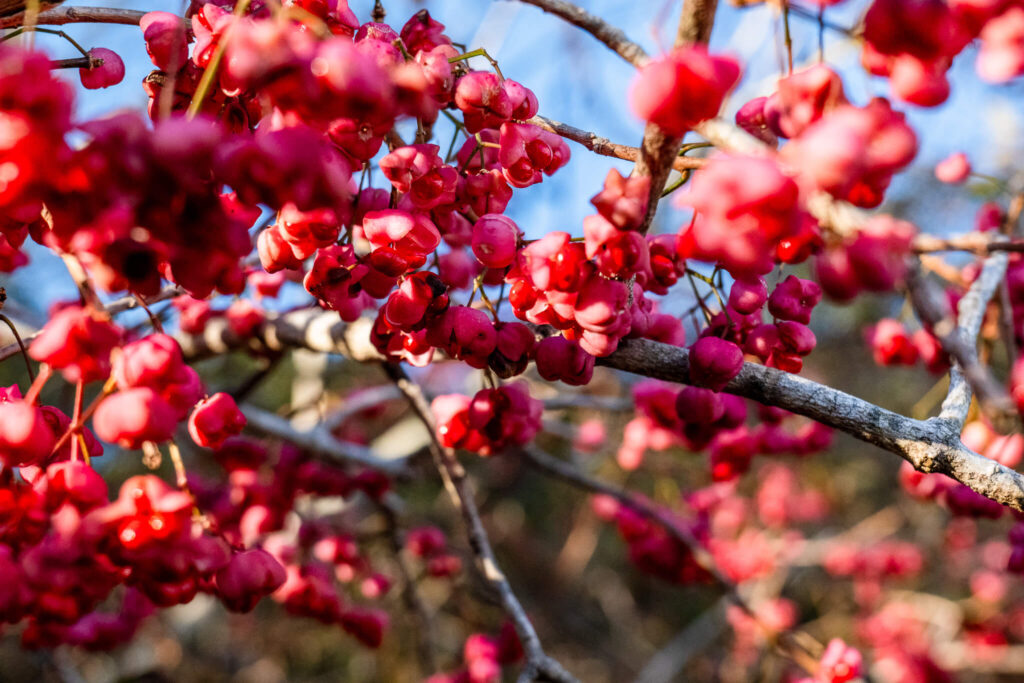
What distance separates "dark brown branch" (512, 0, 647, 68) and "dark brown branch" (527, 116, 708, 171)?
0.18 m

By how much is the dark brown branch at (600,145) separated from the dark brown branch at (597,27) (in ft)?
0.58

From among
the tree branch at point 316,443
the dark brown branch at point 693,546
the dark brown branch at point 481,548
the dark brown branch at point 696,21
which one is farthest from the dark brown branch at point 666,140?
the tree branch at point 316,443

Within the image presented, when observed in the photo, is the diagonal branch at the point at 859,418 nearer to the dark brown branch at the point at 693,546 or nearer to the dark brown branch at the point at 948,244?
the dark brown branch at the point at 948,244

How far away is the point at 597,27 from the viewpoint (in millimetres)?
1154

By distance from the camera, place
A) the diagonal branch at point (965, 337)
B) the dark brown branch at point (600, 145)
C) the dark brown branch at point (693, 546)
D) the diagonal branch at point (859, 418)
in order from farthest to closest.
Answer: the dark brown branch at point (693, 546) → the diagonal branch at point (859, 418) → the dark brown branch at point (600, 145) → the diagonal branch at point (965, 337)

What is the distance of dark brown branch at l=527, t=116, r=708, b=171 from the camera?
81 cm

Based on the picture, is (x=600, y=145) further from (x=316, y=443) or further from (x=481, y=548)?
(x=316, y=443)

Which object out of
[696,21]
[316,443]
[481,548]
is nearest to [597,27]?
[696,21]

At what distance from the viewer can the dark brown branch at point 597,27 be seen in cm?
111

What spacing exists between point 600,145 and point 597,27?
1.05 ft

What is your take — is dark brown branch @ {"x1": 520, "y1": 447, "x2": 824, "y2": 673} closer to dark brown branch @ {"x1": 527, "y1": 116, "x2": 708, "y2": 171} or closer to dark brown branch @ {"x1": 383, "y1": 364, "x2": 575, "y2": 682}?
dark brown branch @ {"x1": 383, "y1": 364, "x2": 575, "y2": 682}

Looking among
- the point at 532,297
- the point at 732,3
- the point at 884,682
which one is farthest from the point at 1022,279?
the point at 884,682

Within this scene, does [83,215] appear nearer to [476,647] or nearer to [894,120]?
[894,120]

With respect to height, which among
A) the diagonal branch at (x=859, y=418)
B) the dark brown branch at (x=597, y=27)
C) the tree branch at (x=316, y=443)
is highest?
the dark brown branch at (x=597, y=27)
